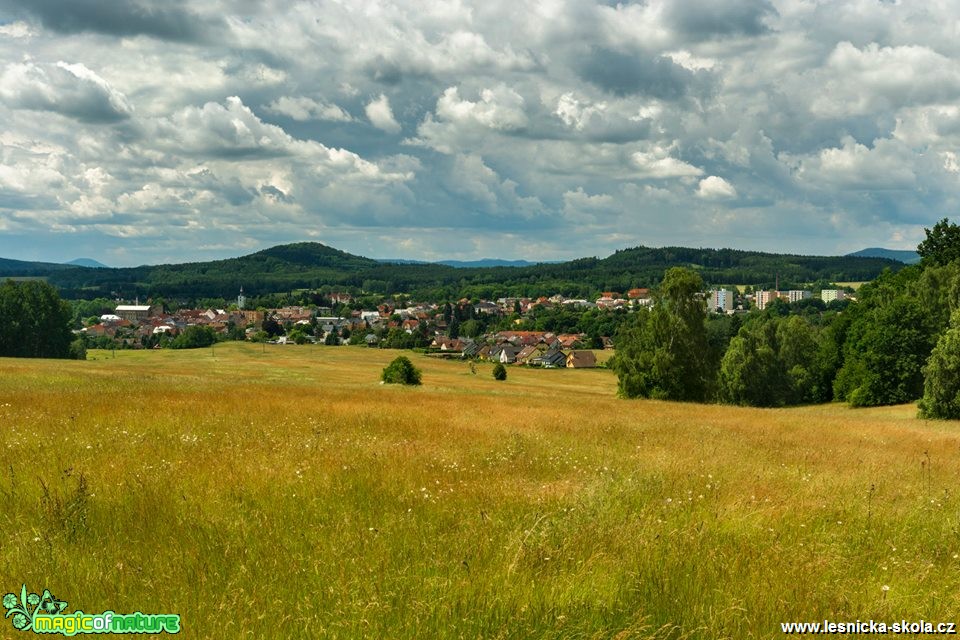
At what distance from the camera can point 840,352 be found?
61.0 m

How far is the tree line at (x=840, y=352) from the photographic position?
4322 cm

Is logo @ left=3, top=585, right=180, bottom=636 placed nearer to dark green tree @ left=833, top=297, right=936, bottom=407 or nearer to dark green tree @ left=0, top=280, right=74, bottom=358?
dark green tree @ left=833, top=297, right=936, bottom=407

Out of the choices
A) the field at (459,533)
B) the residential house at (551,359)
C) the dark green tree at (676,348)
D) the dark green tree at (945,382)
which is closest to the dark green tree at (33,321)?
the residential house at (551,359)

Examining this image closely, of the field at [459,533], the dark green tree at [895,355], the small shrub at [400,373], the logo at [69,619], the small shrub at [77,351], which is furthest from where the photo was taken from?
the small shrub at [77,351]

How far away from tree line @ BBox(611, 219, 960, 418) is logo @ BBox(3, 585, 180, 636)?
41.4 meters

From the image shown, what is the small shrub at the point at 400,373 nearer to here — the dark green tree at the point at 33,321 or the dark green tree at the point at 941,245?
the dark green tree at the point at 941,245

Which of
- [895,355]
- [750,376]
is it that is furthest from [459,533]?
[750,376]

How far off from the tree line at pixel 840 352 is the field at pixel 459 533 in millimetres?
31969

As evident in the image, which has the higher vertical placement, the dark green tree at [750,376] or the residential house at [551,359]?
the dark green tree at [750,376]

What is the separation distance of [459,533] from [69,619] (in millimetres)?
3031

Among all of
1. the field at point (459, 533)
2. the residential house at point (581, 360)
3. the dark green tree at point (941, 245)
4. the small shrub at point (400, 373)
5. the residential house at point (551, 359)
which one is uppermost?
the dark green tree at point (941, 245)

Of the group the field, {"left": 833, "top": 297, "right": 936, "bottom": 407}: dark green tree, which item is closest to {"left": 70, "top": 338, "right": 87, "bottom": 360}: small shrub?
{"left": 833, "top": 297, "right": 936, "bottom": 407}: dark green tree

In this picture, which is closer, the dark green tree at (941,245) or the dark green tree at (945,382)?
the dark green tree at (945,382)

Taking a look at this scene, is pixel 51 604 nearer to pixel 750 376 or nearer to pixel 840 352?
pixel 750 376
